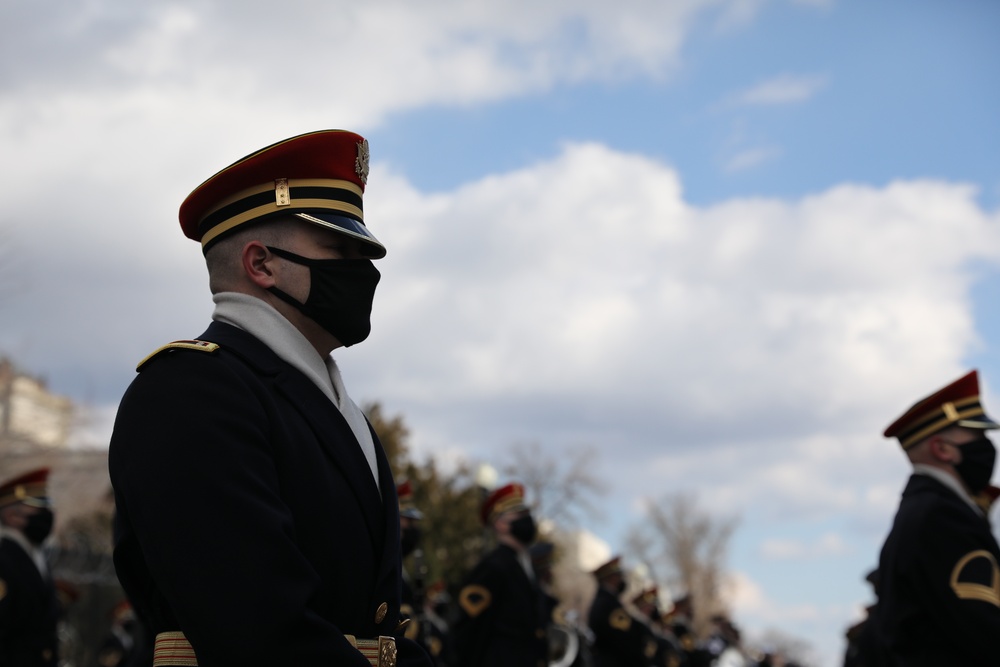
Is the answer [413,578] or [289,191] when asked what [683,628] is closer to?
[413,578]

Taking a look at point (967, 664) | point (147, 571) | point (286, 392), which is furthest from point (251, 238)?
point (967, 664)

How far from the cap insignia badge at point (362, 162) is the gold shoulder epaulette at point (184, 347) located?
0.73 m

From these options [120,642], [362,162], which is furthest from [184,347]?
[120,642]

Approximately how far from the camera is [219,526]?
2.97 meters

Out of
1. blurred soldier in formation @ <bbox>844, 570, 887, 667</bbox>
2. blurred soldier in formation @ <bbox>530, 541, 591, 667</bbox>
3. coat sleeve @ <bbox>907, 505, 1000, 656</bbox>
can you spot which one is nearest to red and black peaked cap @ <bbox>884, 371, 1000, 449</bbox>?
coat sleeve @ <bbox>907, 505, 1000, 656</bbox>

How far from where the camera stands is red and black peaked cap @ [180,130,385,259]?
3.57 meters

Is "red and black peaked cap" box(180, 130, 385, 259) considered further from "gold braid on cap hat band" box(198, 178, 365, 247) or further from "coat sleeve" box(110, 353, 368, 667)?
"coat sleeve" box(110, 353, 368, 667)

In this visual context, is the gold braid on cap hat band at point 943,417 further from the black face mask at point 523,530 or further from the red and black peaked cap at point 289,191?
the black face mask at point 523,530

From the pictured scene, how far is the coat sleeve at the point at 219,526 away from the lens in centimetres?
293

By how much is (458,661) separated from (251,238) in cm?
874

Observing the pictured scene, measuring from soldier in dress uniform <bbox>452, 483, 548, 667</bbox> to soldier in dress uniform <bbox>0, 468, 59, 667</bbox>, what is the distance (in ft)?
12.5

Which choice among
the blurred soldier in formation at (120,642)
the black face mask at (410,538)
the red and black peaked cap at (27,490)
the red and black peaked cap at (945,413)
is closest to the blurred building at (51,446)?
the blurred soldier in formation at (120,642)

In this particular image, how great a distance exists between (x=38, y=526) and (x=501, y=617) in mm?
4411

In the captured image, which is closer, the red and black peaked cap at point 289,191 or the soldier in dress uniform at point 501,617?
the red and black peaked cap at point 289,191
